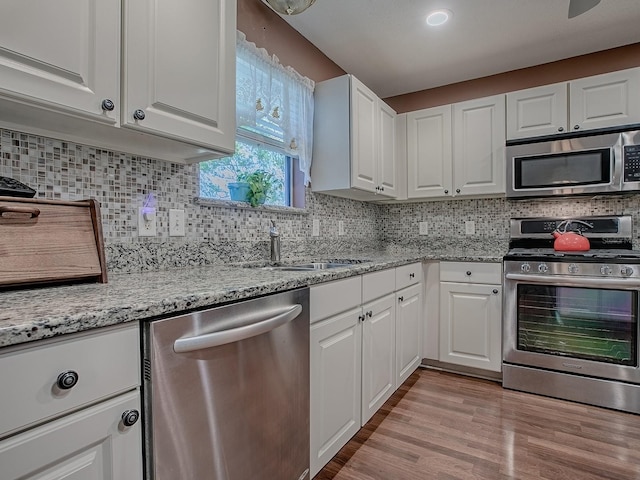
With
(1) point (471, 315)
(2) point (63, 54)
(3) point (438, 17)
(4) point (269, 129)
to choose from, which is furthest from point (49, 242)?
(1) point (471, 315)

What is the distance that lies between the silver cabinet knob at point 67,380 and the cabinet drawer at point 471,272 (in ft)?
8.05

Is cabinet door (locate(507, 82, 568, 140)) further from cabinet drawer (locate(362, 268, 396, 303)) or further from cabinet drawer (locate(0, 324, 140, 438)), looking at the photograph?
cabinet drawer (locate(0, 324, 140, 438))

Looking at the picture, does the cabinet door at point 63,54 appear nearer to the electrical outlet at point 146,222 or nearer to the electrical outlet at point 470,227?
the electrical outlet at point 146,222

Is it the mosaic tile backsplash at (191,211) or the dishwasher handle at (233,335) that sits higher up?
the mosaic tile backsplash at (191,211)

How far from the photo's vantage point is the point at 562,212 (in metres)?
2.79

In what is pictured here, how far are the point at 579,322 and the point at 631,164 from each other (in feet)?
3.65

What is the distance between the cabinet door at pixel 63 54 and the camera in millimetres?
871

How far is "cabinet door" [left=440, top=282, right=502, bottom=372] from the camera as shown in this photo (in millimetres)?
2521

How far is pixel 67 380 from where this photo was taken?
0.65m

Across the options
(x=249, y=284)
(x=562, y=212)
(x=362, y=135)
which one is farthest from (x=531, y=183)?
(x=249, y=284)

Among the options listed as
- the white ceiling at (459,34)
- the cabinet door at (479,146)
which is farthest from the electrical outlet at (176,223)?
the cabinet door at (479,146)

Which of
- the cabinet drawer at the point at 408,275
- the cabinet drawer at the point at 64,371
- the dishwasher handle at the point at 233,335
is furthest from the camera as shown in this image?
the cabinet drawer at the point at 408,275

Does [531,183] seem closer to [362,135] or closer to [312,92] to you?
[362,135]

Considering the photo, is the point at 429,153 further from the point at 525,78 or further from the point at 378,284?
the point at 378,284
